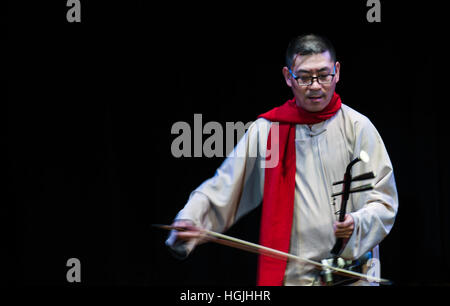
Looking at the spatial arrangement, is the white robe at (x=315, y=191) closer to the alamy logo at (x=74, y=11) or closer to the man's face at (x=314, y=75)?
the man's face at (x=314, y=75)

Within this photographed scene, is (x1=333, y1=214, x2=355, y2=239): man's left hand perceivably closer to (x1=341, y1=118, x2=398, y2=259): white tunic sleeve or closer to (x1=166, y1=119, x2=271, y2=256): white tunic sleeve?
(x1=341, y1=118, x2=398, y2=259): white tunic sleeve

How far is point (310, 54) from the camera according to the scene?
2465 millimetres

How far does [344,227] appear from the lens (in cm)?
219

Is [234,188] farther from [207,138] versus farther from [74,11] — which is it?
[74,11]

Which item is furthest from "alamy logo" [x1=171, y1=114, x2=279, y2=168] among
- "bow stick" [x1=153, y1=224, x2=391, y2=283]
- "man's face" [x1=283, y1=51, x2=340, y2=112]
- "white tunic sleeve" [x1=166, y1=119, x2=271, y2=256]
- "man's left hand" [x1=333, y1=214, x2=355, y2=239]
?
"man's left hand" [x1=333, y1=214, x2=355, y2=239]

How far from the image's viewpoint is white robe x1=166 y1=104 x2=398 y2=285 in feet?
7.66

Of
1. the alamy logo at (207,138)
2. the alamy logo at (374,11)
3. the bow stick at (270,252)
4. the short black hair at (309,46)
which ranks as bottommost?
the bow stick at (270,252)

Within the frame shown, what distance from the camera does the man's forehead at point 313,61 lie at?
2.45 m

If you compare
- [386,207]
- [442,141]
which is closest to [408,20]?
[442,141]

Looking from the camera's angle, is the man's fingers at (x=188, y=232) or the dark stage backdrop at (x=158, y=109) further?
the dark stage backdrop at (x=158, y=109)

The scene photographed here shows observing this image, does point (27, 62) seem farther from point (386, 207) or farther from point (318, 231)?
point (386, 207)

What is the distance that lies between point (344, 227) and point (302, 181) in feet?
1.18

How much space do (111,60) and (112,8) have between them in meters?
0.30

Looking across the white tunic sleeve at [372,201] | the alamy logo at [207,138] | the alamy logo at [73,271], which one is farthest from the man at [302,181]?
the alamy logo at [73,271]
